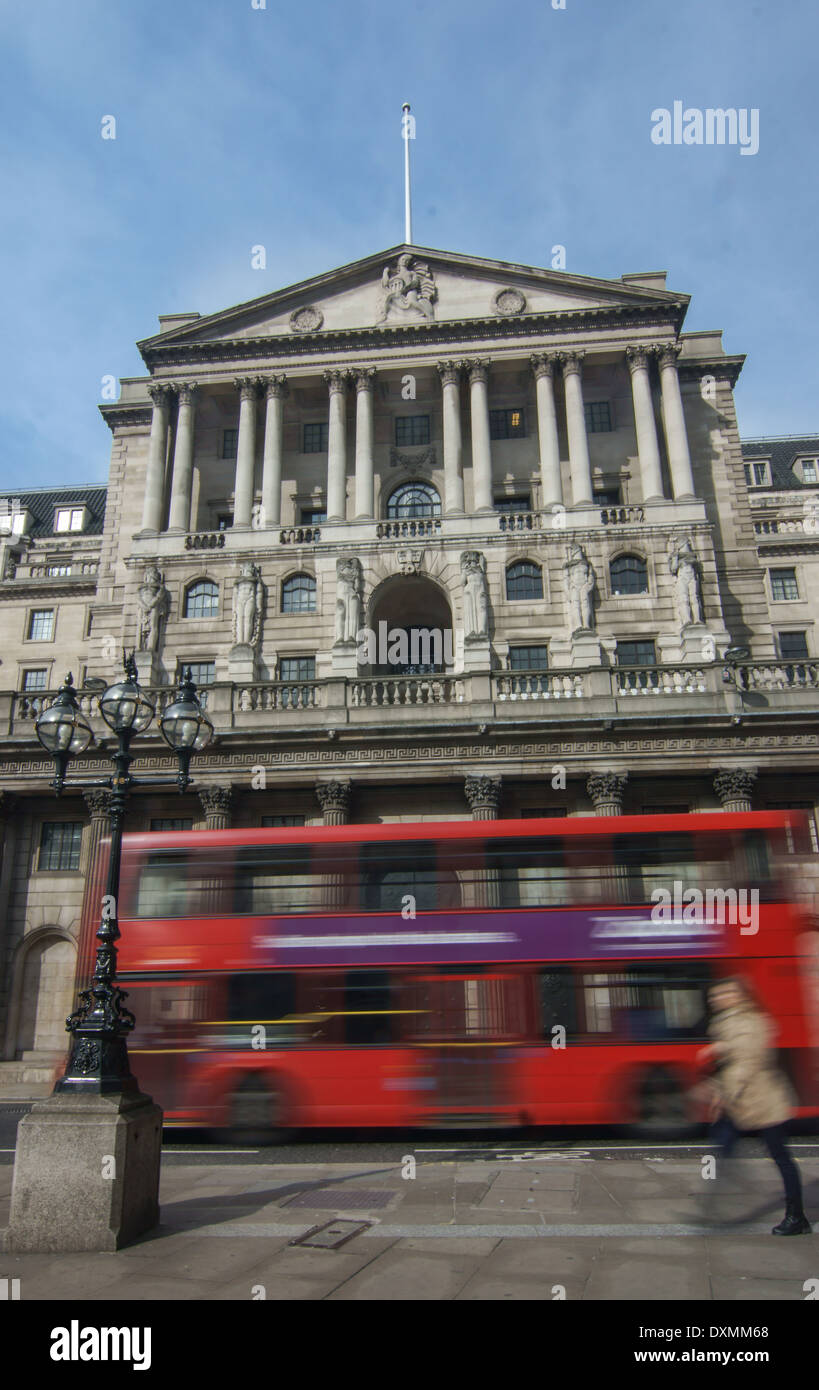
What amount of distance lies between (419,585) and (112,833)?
→ 2456 cm

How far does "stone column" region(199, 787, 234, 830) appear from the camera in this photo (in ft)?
89.8

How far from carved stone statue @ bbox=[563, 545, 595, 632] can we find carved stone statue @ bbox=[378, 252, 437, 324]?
12777 mm

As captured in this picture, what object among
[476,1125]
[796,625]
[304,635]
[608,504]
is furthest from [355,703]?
[796,625]

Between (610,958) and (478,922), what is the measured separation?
212cm

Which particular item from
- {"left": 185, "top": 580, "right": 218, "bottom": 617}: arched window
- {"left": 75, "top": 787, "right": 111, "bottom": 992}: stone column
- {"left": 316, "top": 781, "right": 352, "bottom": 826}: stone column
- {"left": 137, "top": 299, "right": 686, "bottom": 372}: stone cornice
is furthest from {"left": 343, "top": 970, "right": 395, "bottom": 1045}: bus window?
{"left": 137, "top": 299, "right": 686, "bottom": 372}: stone cornice

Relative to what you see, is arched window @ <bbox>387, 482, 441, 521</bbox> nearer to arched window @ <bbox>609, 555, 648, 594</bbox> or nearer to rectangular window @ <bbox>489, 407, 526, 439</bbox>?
rectangular window @ <bbox>489, 407, 526, 439</bbox>

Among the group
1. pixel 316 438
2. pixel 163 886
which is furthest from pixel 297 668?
pixel 163 886

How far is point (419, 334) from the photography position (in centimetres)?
3728

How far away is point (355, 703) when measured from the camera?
28.8m

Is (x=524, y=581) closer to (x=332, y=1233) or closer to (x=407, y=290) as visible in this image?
(x=407, y=290)

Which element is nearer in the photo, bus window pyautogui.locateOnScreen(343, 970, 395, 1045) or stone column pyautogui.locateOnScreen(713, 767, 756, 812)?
bus window pyautogui.locateOnScreen(343, 970, 395, 1045)

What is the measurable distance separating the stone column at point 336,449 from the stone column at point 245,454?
10.0 ft

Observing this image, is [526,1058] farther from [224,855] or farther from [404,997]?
[224,855]

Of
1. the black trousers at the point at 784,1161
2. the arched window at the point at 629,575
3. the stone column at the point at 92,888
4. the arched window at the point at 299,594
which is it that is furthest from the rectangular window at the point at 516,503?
the black trousers at the point at 784,1161
